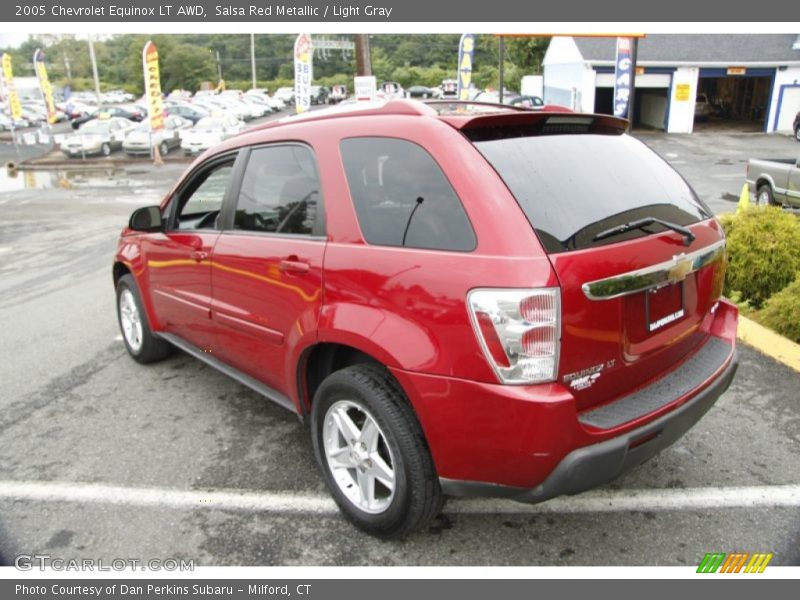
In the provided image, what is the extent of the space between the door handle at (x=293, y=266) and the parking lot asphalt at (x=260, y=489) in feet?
3.75

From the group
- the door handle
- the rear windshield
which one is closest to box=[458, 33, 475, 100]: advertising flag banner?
the rear windshield

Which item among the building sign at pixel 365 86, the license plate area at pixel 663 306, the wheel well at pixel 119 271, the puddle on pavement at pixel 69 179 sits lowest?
the puddle on pavement at pixel 69 179

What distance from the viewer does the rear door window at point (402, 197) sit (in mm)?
2355

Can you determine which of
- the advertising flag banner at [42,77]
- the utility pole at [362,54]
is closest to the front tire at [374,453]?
the utility pole at [362,54]

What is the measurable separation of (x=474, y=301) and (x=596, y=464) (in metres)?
0.74

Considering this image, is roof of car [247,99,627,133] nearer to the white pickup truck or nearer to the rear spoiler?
the rear spoiler

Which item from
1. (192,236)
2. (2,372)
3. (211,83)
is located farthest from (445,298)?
(211,83)

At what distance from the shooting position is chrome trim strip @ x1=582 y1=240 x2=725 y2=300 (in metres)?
2.24

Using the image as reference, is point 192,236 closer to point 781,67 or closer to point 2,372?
point 2,372

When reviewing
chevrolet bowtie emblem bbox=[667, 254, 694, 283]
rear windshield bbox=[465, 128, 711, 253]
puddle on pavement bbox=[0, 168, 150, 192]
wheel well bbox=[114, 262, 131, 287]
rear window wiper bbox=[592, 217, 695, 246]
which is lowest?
puddle on pavement bbox=[0, 168, 150, 192]

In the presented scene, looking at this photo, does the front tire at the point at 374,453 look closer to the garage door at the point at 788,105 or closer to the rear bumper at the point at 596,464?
the rear bumper at the point at 596,464

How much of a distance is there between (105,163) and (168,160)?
274 centimetres

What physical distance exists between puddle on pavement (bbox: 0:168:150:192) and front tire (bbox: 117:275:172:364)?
17634 millimetres

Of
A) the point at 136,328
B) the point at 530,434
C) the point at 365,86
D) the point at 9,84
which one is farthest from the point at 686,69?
the point at 9,84
